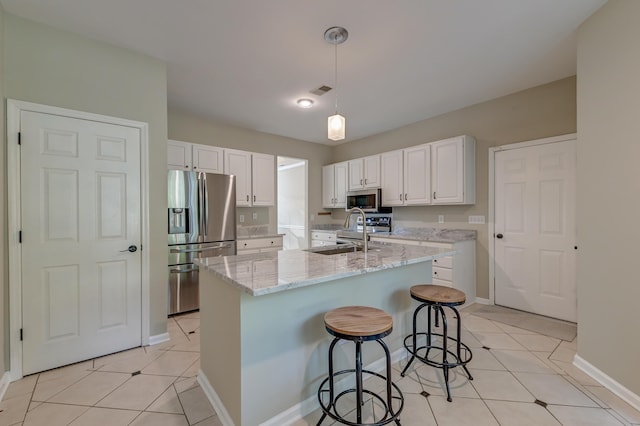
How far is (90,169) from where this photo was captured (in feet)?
7.57

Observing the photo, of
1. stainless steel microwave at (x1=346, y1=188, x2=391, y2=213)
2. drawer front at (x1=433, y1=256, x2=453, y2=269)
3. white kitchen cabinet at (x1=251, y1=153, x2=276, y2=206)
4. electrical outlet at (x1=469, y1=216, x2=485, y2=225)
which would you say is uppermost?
white kitchen cabinet at (x1=251, y1=153, x2=276, y2=206)

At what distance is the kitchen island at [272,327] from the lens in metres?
1.46

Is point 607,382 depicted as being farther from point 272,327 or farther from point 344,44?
point 344,44

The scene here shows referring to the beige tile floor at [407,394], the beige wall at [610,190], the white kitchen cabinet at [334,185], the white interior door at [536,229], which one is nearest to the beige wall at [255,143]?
the white kitchen cabinet at [334,185]

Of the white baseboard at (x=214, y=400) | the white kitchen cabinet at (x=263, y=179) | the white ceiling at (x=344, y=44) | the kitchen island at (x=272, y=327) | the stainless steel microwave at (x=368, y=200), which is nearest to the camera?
the kitchen island at (x=272, y=327)

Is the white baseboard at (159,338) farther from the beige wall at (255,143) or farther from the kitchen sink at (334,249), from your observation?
the beige wall at (255,143)

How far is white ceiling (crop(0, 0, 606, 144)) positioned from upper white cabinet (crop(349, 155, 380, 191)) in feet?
4.23

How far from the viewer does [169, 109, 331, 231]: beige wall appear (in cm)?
404

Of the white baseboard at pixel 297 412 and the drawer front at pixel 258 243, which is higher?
the drawer front at pixel 258 243

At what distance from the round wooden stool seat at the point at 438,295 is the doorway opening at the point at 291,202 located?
440 cm

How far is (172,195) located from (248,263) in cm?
201

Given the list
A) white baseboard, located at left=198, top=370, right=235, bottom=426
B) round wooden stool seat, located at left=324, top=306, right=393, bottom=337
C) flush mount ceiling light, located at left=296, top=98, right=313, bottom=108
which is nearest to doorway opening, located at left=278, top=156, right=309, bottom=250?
flush mount ceiling light, located at left=296, top=98, right=313, bottom=108

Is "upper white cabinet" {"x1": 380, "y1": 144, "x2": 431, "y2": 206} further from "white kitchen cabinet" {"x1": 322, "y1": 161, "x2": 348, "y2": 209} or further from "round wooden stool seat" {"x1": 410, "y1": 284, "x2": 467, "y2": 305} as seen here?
"round wooden stool seat" {"x1": 410, "y1": 284, "x2": 467, "y2": 305}

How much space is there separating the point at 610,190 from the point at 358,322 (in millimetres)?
1995
